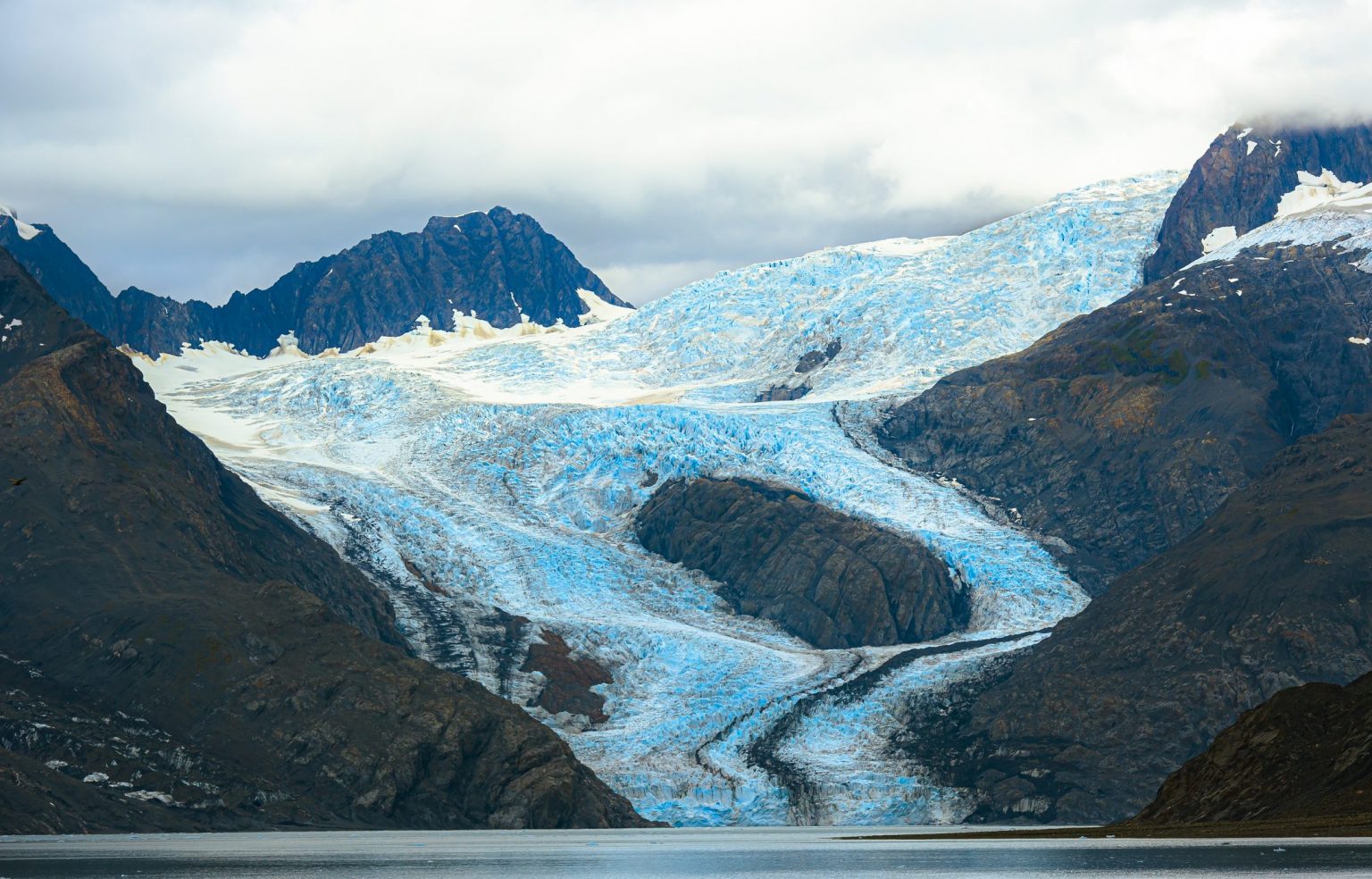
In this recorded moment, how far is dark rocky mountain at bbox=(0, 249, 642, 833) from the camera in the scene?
13062 centimetres

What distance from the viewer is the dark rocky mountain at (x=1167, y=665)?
541ft

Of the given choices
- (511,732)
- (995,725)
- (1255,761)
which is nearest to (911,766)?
(995,725)

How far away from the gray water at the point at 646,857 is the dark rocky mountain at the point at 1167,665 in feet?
133

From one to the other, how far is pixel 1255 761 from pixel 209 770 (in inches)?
2997

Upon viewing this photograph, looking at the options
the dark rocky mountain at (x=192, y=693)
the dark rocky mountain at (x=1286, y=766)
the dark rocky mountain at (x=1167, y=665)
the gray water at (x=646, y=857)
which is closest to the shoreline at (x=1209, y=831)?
the dark rocky mountain at (x=1286, y=766)

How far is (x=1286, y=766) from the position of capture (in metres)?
110

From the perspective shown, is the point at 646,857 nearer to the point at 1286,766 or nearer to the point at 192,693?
the point at 1286,766

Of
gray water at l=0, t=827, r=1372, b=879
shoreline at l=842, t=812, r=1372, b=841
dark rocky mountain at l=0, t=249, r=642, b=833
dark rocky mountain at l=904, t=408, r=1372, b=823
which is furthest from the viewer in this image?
dark rocky mountain at l=904, t=408, r=1372, b=823

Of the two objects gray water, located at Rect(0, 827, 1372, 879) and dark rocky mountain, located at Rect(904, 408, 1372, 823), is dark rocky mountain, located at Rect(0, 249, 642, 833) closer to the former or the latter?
gray water, located at Rect(0, 827, 1372, 879)

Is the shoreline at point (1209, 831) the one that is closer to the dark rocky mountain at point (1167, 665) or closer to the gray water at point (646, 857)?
the gray water at point (646, 857)

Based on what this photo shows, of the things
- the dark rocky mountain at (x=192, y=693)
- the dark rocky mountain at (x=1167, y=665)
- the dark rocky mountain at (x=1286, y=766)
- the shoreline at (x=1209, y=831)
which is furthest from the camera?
the dark rocky mountain at (x=1167, y=665)

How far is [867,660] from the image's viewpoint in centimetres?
19388

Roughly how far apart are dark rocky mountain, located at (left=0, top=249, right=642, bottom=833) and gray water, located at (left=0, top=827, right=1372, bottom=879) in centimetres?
760

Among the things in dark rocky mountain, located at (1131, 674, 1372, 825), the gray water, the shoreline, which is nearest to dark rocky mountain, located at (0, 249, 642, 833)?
the gray water
